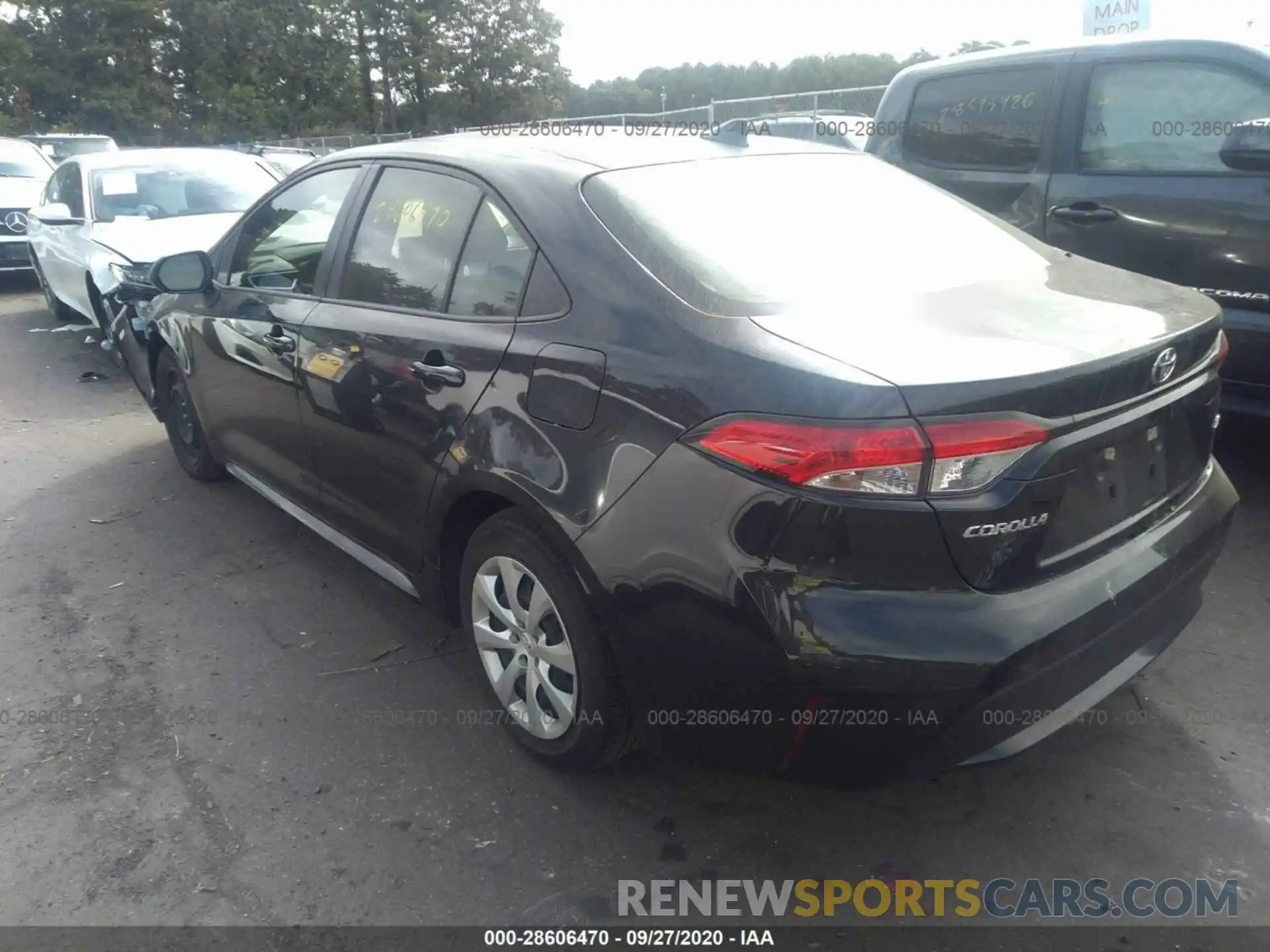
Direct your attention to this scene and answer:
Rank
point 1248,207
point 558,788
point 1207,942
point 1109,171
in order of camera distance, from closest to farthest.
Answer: point 1207,942
point 558,788
point 1248,207
point 1109,171

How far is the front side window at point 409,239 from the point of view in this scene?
3027 mm

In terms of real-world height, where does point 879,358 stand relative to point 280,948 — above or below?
above

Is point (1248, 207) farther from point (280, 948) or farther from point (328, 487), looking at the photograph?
point (280, 948)

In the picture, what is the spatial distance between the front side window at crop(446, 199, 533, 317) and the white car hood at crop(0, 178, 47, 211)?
1225 centimetres

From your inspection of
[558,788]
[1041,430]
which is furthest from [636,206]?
[558,788]

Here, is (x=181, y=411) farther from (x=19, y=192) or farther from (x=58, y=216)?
(x=19, y=192)

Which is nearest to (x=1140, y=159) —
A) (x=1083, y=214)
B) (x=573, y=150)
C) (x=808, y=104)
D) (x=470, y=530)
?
(x=1083, y=214)

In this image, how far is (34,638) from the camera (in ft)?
12.5

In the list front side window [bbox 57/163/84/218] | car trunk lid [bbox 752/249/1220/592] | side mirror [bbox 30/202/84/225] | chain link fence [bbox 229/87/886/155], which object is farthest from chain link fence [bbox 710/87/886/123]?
car trunk lid [bbox 752/249/1220/592]

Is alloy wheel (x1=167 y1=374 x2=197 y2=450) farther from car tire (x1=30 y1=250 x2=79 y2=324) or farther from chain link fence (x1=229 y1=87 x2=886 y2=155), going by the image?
chain link fence (x1=229 y1=87 x2=886 y2=155)

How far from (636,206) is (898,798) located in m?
1.73

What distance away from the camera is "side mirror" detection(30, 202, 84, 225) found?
8.20 m

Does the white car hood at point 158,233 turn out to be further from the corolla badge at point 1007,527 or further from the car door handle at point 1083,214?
the corolla badge at point 1007,527

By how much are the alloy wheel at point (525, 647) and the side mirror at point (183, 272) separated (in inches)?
87.4
